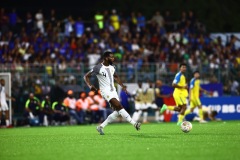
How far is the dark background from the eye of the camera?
44.7 meters

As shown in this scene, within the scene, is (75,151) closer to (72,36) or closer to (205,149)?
(205,149)

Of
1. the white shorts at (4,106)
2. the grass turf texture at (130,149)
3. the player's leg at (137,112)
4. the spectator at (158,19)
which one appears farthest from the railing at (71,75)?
the grass turf texture at (130,149)

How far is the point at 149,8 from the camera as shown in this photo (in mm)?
49188

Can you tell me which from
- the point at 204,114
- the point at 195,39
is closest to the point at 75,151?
the point at 204,114

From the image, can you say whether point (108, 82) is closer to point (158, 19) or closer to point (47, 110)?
point (47, 110)

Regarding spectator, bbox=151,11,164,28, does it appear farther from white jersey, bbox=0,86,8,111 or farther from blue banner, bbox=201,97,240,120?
white jersey, bbox=0,86,8,111

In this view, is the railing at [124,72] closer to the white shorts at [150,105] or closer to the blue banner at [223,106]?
the white shorts at [150,105]

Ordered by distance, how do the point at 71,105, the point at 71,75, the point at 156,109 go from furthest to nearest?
the point at 156,109 < the point at 71,75 < the point at 71,105

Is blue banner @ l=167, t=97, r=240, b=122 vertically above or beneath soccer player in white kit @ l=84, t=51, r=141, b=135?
beneath

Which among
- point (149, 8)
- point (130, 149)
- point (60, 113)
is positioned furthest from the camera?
point (149, 8)

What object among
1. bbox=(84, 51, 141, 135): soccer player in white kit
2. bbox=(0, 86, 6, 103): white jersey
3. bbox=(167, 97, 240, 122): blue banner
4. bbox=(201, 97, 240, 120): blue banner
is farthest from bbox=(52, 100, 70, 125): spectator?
bbox=(84, 51, 141, 135): soccer player in white kit

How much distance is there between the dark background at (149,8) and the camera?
44.7 m

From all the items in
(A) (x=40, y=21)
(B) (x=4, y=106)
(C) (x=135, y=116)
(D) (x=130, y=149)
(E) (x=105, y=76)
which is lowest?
(D) (x=130, y=149)

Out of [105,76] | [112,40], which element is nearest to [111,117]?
[105,76]
